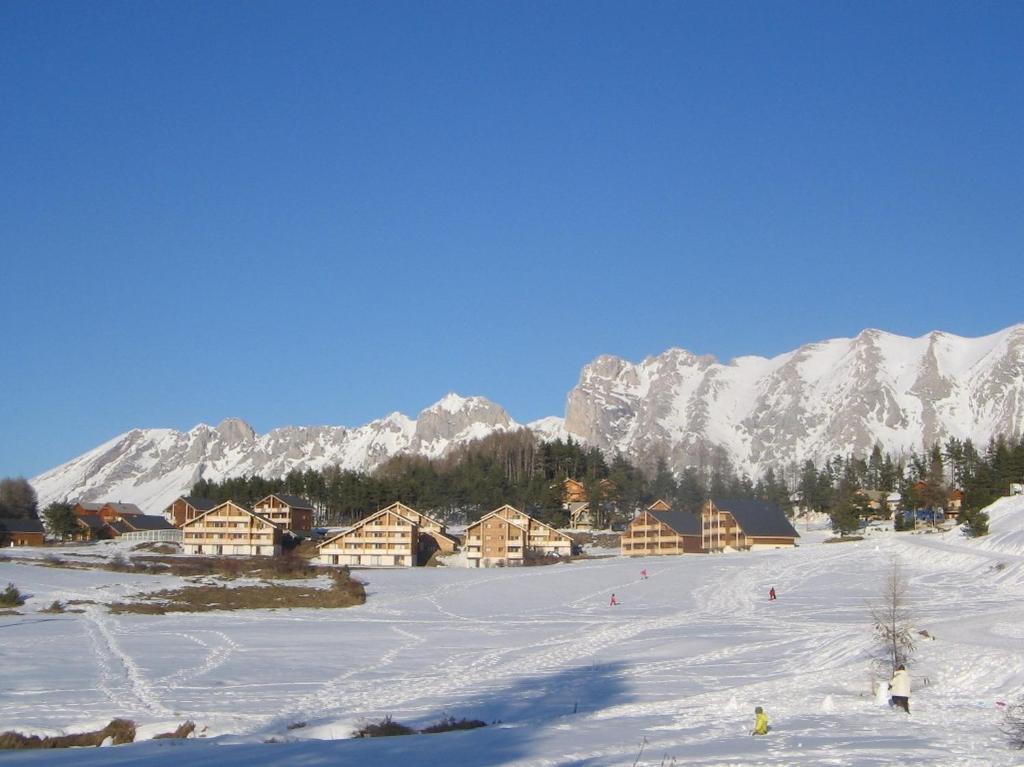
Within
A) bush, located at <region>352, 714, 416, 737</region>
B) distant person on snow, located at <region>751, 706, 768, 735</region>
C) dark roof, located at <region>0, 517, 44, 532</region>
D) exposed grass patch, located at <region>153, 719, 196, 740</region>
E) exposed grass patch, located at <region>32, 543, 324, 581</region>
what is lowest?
exposed grass patch, located at <region>32, 543, 324, 581</region>

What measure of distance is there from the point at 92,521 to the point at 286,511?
36679mm

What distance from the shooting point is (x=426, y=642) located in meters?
44.1

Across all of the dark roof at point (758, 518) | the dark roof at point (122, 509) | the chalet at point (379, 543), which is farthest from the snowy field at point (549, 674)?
the dark roof at point (122, 509)

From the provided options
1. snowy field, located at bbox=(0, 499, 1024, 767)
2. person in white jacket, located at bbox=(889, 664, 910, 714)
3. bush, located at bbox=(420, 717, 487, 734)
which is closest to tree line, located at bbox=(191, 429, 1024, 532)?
snowy field, located at bbox=(0, 499, 1024, 767)

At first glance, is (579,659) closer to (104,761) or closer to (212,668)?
(212,668)

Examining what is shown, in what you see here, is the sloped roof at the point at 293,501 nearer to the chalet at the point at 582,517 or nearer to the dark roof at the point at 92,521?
the dark roof at the point at 92,521

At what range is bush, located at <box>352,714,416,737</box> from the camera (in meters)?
21.5

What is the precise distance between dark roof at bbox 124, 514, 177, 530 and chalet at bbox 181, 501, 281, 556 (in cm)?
2591

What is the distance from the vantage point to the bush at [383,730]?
21.5 metres

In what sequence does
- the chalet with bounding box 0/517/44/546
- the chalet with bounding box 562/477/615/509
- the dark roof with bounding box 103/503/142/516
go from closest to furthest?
the chalet with bounding box 562/477/615/509
the chalet with bounding box 0/517/44/546
the dark roof with bounding box 103/503/142/516

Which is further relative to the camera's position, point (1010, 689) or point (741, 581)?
point (741, 581)

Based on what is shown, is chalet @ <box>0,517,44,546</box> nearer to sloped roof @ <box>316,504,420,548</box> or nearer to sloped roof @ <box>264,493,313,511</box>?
sloped roof @ <box>264,493,313,511</box>

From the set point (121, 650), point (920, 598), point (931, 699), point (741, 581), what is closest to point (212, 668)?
point (121, 650)

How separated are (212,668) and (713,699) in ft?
59.9
